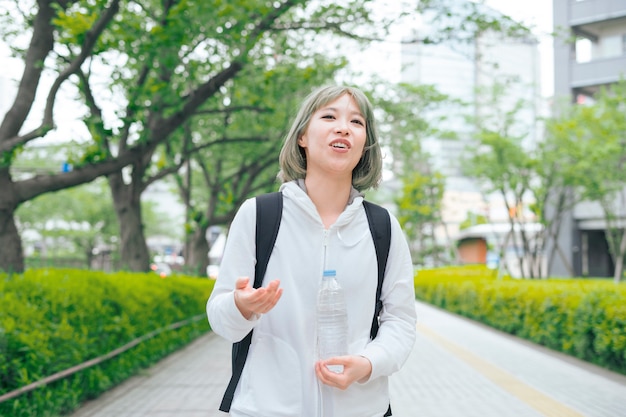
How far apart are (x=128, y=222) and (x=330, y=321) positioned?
36.5ft

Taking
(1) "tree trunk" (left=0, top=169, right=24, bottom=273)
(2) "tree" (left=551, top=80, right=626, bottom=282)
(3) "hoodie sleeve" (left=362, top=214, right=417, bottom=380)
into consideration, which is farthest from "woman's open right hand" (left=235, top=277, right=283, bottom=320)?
(2) "tree" (left=551, top=80, right=626, bottom=282)

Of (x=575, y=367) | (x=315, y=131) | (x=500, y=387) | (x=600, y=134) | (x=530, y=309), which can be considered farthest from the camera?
Answer: (x=600, y=134)

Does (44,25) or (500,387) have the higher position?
(44,25)

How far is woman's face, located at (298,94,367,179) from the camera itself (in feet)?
6.95

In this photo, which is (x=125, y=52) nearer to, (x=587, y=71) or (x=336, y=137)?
(x=336, y=137)

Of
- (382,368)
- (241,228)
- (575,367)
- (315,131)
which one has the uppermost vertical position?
(315,131)

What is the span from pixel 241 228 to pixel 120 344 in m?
6.41

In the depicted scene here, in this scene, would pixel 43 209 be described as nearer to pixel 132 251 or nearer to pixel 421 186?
pixel 421 186

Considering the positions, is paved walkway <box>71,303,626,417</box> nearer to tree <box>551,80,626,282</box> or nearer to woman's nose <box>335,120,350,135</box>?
woman's nose <box>335,120,350,135</box>

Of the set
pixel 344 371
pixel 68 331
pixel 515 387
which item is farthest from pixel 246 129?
pixel 344 371

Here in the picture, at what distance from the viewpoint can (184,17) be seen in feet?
26.5

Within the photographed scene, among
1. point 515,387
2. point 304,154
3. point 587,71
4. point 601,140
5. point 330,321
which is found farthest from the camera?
point 587,71

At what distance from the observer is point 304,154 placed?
7.68ft

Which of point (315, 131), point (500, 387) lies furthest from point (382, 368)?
point (500, 387)
